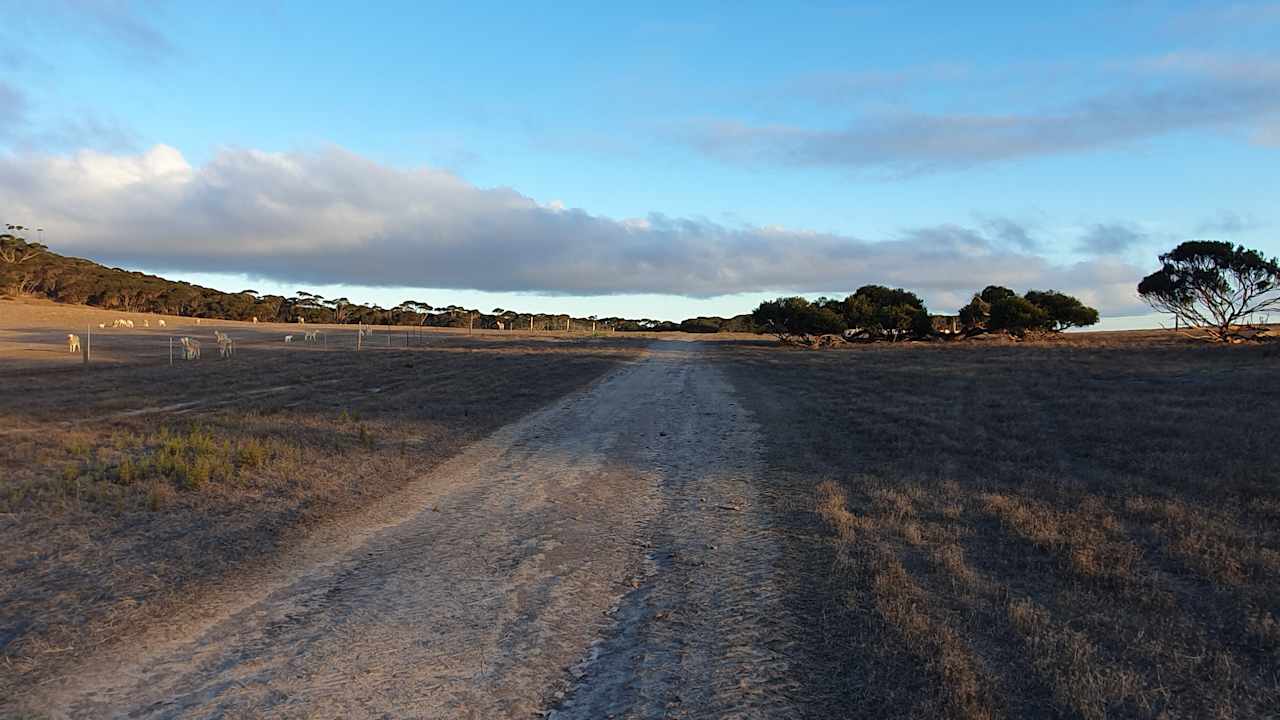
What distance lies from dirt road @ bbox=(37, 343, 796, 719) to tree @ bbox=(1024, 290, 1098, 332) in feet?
237

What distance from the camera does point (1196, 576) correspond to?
6395 mm

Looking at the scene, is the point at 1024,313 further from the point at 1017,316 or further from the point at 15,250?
the point at 15,250

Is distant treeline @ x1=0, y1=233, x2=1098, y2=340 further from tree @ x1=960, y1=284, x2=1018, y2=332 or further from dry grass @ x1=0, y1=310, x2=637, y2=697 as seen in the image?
dry grass @ x1=0, y1=310, x2=637, y2=697

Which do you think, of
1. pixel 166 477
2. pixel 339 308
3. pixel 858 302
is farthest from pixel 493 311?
pixel 166 477

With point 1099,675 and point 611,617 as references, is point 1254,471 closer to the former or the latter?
point 1099,675

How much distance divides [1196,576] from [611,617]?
5.24 meters

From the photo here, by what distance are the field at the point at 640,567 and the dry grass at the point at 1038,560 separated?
0.03 m

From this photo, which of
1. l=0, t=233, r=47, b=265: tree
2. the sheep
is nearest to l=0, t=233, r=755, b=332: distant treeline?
l=0, t=233, r=47, b=265: tree

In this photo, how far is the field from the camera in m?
4.36

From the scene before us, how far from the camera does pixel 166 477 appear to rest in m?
9.77

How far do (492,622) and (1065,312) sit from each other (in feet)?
256

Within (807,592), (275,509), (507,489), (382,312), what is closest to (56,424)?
(275,509)

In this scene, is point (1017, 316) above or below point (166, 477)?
above

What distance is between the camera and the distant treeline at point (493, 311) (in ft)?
230
